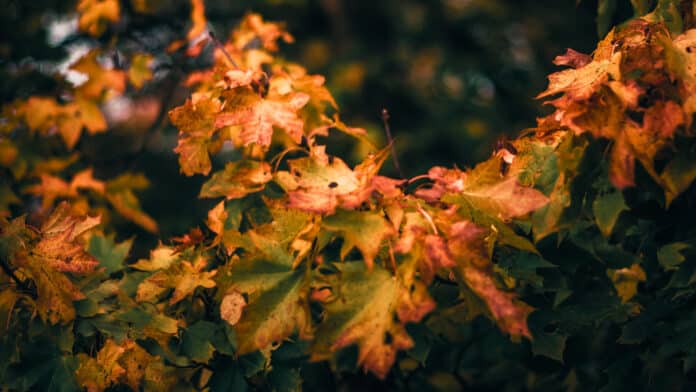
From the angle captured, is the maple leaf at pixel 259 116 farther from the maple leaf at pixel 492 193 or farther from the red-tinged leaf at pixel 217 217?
the maple leaf at pixel 492 193

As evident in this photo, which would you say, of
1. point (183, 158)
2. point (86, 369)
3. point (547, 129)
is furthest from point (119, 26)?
point (547, 129)

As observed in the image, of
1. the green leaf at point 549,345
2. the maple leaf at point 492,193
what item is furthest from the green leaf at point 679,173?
the green leaf at point 549,345

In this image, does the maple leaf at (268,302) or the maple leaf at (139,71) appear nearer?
the maple leaf at (268,302)

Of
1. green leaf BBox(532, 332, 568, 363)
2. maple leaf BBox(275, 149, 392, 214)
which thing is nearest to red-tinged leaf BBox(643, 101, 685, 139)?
maple leaf BBox(275, 149, 392, 214)

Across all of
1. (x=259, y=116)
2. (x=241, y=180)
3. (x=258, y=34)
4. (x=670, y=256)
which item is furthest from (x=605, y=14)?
(x=258, y=34)

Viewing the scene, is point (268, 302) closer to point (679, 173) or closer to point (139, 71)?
point (679, 173)

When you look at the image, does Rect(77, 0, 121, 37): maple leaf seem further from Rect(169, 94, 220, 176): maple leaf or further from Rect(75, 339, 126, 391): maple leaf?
Rect(75, 339, 126, 391): maple leaf

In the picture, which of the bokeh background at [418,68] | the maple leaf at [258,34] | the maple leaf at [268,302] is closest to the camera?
the maple leaf at [268,302]

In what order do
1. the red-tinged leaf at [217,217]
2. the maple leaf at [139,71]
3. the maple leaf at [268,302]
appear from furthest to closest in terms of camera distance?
the maple leaf at [139,71]
the red-tinged leaf at [217,217]
the maple leaf at [268,302]
